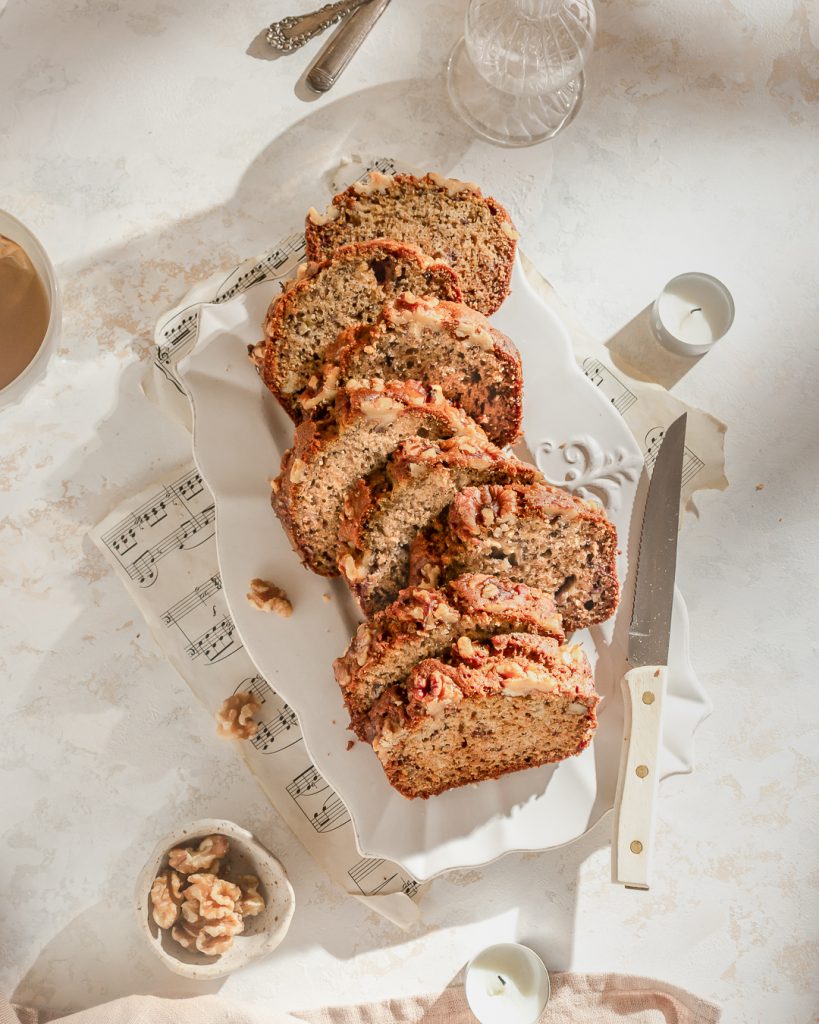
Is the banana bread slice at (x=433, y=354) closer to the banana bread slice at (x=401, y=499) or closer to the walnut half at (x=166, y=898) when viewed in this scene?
the banana bread slice at (x=401, y=499)

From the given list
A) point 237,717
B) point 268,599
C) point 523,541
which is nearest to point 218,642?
point 237,717

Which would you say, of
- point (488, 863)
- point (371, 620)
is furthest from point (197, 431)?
point (488, 863)

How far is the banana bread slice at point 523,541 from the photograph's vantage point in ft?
8.69

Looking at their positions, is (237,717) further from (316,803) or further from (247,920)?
(247,920)

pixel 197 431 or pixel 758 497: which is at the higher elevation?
pixel 197 431

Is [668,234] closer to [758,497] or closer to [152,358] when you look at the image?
[758,497]

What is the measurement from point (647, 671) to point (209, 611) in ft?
4.54

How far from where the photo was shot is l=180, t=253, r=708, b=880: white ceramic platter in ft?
9.71

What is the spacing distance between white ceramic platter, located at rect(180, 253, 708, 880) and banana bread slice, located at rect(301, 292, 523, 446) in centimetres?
30

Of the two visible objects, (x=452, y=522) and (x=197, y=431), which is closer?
(x=452, y=522)

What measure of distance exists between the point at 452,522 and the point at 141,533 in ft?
3.67

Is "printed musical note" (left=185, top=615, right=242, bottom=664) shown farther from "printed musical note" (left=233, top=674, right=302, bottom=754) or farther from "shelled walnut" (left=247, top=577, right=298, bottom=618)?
"shelled walnut" (left=247, top=577, right=298, bottom=618)

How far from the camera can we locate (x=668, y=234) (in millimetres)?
3436

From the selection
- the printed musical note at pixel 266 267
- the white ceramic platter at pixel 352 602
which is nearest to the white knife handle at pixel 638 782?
the white ceramic platter at pixel 352 602
